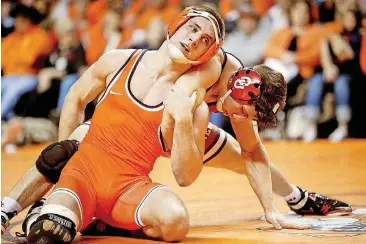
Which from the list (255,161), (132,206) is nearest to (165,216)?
(132,206)

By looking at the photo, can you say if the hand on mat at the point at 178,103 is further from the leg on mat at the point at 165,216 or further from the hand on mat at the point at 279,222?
the hand on mat at the point at 279,222

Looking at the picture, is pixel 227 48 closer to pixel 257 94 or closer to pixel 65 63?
pixel 65 63

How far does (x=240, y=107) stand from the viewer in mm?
3562

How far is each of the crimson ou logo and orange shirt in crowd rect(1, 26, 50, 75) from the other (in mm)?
6504

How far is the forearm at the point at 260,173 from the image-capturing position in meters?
3.79

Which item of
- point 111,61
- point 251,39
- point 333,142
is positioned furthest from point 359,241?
point 251,39

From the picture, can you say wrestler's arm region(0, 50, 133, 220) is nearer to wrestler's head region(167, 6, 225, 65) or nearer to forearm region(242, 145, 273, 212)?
wrestler's head region(167, 6, 225, 65)

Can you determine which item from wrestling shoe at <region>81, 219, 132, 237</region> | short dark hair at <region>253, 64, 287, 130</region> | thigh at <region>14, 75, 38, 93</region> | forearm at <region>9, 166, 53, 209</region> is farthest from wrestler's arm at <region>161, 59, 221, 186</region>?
thigh at <region>14, 75, 38, 93</region>

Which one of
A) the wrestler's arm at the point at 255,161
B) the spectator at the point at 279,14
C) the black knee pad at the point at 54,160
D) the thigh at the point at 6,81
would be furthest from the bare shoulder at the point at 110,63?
the thigh at the point at 6,81

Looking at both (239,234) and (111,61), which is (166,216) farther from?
(111,61)

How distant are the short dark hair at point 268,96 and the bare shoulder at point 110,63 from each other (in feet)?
2.23

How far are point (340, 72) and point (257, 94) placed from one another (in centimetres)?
523

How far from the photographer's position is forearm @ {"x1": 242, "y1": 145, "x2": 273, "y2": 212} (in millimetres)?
3791

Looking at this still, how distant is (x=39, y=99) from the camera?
30.5 feet
